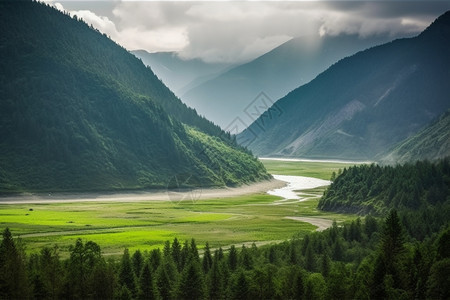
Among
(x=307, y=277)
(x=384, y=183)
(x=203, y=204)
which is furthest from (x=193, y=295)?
(x=203, y=204)

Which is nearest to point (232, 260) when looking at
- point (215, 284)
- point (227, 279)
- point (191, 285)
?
point (227, 279)

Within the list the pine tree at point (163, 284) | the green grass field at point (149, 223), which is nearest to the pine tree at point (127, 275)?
the pine tree at point (163, 284)

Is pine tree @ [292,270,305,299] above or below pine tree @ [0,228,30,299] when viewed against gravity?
below

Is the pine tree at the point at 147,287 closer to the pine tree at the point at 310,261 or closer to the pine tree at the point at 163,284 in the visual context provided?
the pine tree at the point at 163,284

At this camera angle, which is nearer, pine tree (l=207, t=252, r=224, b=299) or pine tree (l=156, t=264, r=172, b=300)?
pine tree (l=156, t=264, r=172, b=300)

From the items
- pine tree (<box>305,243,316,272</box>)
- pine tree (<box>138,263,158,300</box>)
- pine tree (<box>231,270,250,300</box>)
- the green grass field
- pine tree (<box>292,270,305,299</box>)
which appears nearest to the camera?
pine tree (<box>292,270,305,299</box>)

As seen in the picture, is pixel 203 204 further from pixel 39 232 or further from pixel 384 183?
pixel 39 232

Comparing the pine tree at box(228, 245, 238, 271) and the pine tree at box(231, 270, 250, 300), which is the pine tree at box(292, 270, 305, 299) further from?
the pine tree at box(228, 245, 238, 271)

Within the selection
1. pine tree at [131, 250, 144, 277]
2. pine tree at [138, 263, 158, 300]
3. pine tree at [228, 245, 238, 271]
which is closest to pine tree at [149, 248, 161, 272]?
pine tree at [131, 250, 144, 277]

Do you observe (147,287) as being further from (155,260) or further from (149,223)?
(149,223)
